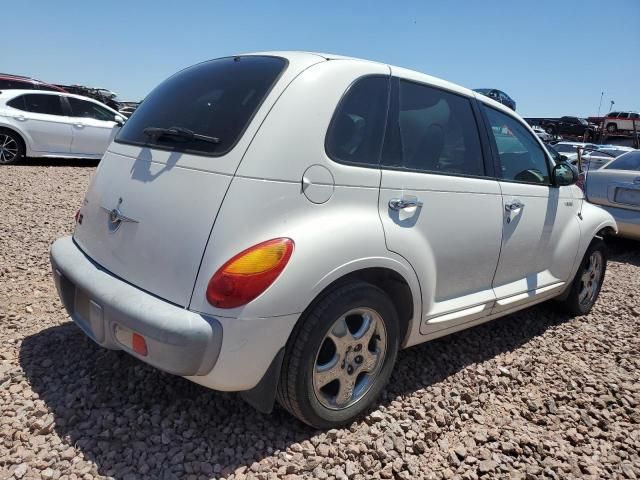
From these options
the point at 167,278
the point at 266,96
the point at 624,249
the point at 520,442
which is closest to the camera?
the point at 167,278

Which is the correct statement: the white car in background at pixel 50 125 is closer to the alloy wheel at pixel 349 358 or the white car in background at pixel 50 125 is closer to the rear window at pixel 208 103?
the rear window at pixel 208 103

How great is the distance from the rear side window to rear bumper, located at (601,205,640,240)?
32.7 feet

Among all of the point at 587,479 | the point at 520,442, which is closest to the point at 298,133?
the point at 520,442

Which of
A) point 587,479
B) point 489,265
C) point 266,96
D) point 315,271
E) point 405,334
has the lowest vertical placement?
point 587,479

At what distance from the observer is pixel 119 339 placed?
2152 millimetres

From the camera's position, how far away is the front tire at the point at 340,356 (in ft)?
7.09

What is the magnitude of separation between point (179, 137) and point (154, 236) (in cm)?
50

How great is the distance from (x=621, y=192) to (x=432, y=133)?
192 inches

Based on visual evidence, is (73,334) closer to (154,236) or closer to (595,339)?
(154,236)

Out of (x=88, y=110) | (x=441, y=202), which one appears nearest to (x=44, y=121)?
(x=88, y=110)

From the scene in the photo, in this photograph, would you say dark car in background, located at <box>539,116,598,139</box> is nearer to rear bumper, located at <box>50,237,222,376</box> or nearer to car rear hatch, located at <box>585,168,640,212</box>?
car rear hatch, located at <box>585,168,640,212</box>

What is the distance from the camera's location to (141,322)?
1.99 meters

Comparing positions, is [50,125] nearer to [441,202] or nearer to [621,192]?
[441,202]

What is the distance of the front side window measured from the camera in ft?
10.7
